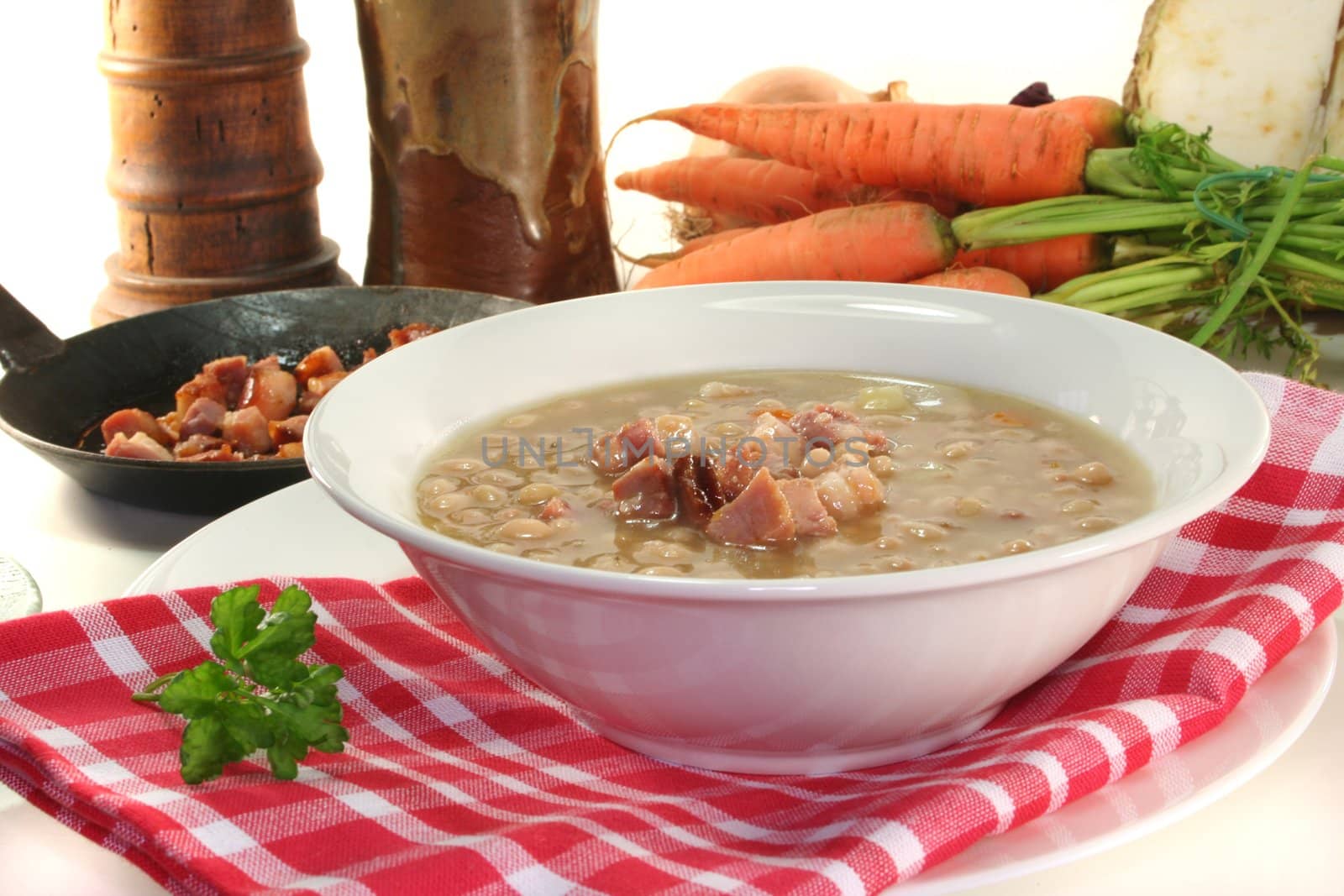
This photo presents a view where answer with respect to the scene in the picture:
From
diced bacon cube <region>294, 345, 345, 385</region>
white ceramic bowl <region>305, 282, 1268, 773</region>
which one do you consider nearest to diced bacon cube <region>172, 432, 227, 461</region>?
diced bacon cube <region>294, 345, 345, 385</region>

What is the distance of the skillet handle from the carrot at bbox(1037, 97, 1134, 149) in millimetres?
2029

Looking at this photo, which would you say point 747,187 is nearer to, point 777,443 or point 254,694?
point 777,443

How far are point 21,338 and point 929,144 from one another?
73.6 inches

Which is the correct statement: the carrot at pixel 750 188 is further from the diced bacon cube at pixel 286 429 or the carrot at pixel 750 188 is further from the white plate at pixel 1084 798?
the white plate at pixel 1084 798

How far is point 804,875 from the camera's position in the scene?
1097mm

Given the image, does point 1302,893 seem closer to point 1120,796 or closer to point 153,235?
point 1120,796

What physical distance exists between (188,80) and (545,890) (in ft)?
7.24

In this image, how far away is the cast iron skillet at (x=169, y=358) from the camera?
205cm

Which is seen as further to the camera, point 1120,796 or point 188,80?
point 188,80

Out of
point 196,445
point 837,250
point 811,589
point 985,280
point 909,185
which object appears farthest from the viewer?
point 909,185

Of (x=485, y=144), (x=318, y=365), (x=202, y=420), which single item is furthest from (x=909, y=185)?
(x=202, y=420)

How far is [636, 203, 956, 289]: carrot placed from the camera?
3.04 meters

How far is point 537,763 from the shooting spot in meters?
1.42

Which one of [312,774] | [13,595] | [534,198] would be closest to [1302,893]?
[312,774]
